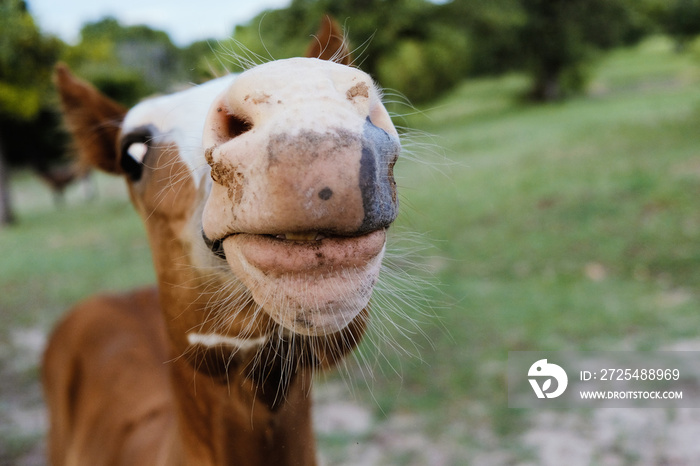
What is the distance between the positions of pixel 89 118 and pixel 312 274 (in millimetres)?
1484

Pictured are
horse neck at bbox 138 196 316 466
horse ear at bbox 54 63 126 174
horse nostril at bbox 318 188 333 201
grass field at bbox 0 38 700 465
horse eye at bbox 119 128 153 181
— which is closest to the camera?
horse nostril at bbox 318 188 333 201

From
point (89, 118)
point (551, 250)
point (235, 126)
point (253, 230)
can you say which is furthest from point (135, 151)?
point (551, 250)

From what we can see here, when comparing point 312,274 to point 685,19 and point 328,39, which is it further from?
point 685,19

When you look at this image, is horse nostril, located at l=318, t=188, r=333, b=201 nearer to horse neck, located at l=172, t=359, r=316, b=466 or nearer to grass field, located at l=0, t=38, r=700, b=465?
grass field, located at l=0, t=38, r=700, b=465

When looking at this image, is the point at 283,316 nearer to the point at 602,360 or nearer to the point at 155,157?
the point at 155,157

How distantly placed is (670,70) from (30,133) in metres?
25.5

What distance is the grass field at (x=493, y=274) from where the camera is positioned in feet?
10.7

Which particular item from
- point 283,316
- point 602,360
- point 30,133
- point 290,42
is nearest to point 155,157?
point 283,316

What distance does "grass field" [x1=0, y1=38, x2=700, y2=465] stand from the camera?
3270mm

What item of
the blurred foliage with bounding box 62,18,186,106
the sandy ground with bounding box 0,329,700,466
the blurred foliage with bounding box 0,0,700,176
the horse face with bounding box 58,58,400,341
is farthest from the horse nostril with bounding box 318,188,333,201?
the blurred foliage with bounding box 62,18,186,106

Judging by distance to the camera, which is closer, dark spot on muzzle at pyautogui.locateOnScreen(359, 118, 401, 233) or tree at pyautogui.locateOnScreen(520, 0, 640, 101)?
dark spot on muzzle at pyautogui.locateOnScreen(359, 118, 401, 233)

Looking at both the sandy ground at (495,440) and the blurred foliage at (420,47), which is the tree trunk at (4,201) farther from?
the sandy ground at (495,440)

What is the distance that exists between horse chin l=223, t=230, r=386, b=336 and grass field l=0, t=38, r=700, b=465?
1.02 ft

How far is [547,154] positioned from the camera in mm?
10688
